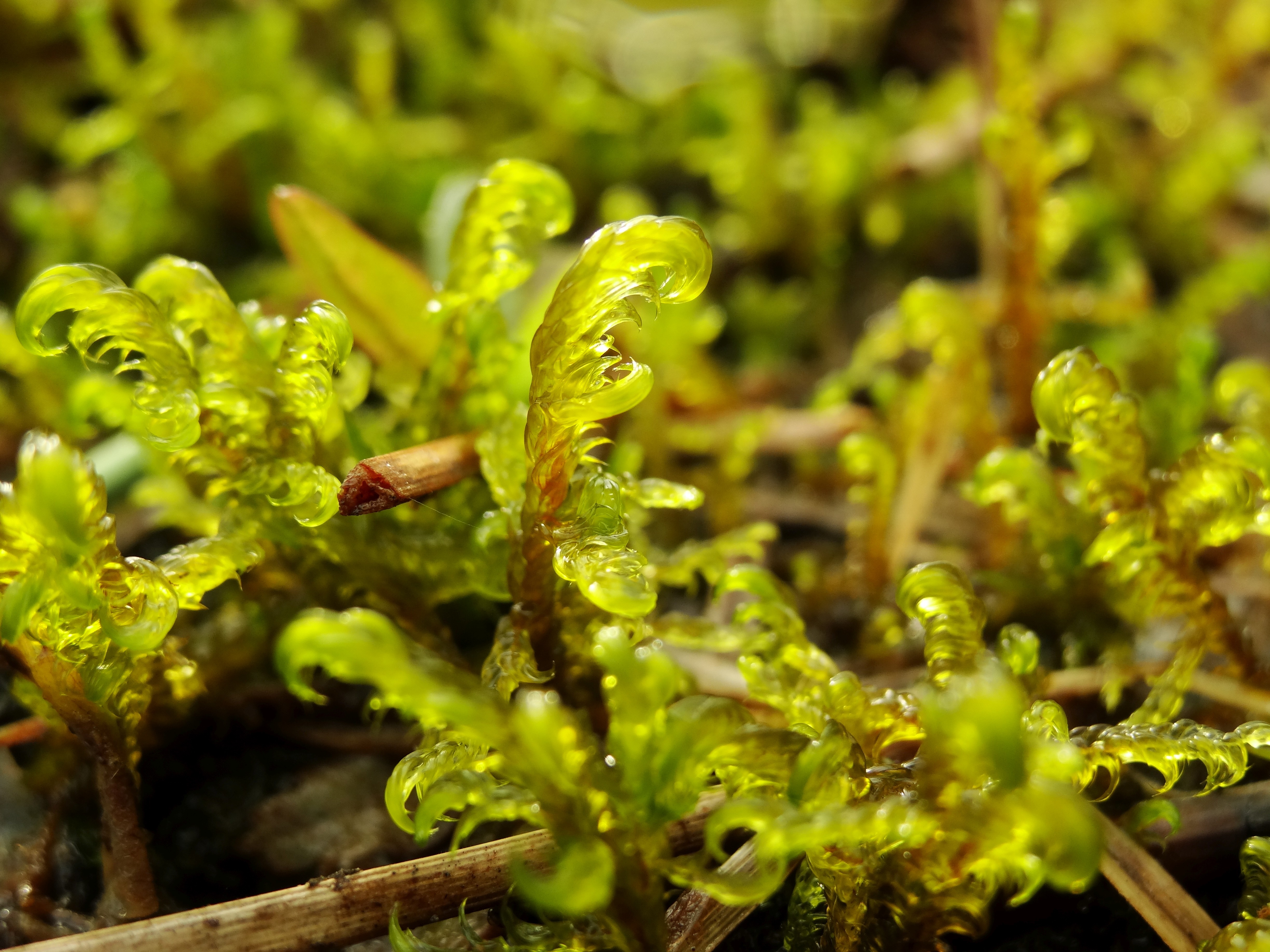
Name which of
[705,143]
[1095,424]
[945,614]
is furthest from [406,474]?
[705,143]

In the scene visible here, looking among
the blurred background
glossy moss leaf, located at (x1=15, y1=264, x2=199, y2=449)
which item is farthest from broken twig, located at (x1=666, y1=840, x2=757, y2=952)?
the blurred background

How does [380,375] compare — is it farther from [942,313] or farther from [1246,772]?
[1246,772]

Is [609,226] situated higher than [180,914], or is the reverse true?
[609,226]

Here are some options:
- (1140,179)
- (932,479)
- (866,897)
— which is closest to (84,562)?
(866,897)

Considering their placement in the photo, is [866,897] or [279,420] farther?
[279,420]

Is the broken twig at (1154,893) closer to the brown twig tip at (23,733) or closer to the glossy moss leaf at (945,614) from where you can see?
the glossy moss leaf at (945,614)

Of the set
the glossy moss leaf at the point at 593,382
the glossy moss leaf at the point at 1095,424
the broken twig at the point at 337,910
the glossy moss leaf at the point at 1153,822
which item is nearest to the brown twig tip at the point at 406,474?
the glossy moss leaf at the point at 593,382

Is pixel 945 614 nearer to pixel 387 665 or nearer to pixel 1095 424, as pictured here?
pixel 1095 424
